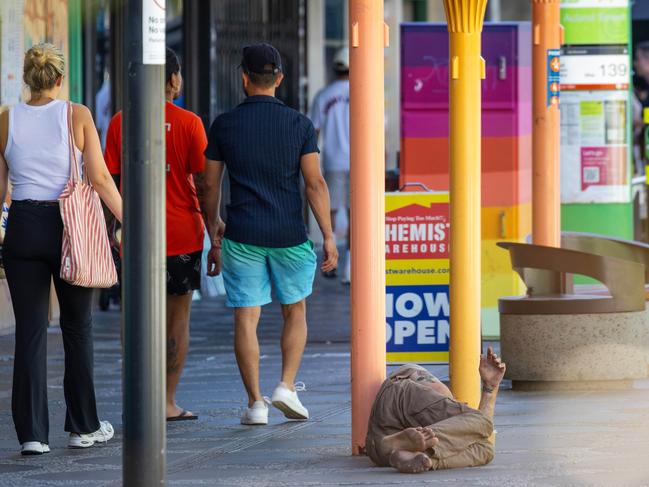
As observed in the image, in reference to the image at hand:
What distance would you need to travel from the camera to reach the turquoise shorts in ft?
27.6

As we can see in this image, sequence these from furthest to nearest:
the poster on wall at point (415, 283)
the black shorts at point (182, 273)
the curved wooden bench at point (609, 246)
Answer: the curved wooden bench at point (609, 246), the poster on wall at point (415, 283), the black shorts at point (182, 273)

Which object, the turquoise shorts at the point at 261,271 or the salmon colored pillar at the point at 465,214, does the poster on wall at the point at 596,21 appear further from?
the turquoise shorts at the point at 261,271

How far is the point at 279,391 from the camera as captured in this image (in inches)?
330

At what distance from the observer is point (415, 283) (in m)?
9.75

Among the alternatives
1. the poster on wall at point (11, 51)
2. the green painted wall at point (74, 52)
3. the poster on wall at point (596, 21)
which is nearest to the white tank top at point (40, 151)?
the poster on wall at point (11, 51)

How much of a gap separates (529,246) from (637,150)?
12540 mm

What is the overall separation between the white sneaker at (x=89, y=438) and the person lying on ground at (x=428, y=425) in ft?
4.36

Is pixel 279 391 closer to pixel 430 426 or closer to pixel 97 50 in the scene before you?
pixel 430 426

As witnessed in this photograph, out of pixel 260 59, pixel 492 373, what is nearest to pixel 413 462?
pixel 492 373

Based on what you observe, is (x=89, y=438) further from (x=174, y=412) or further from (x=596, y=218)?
(x=596, y=218)

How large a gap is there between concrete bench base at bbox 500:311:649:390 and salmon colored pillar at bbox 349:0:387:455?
7.40ft

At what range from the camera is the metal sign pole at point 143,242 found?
559 centimetres

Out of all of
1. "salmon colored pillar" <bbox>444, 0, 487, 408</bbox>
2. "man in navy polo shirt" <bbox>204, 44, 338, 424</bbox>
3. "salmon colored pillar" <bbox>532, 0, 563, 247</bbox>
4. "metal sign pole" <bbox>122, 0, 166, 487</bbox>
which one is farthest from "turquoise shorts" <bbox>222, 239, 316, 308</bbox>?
"metal sign pole" <bbox>122, 0, 166, 487</bbox>

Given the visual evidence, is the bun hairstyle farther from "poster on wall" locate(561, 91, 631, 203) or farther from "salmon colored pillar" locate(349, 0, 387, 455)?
"poster on wall" locate(561, 91, 631, 203)
